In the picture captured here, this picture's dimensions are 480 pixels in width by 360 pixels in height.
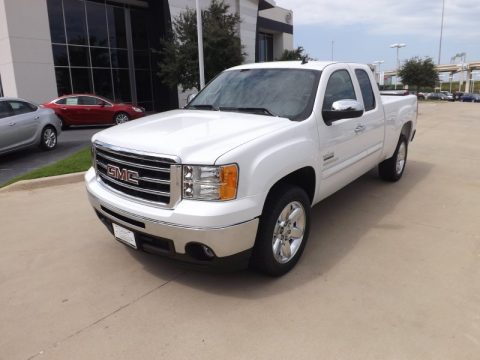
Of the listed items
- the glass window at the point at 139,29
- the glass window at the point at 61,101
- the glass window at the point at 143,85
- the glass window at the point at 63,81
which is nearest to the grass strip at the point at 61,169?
the glass window at the point at 61,101

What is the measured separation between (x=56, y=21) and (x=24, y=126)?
15047 millimetres

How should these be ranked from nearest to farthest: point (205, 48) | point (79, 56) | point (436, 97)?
point (205, 48), point (79, 56), point (436, 97)

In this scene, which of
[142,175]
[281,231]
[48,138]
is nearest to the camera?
[142,175]

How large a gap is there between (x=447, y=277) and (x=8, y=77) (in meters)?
22.0

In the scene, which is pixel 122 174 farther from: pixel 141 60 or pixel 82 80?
Result: pixel 141 60

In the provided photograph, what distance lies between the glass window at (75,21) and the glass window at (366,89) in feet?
71.0

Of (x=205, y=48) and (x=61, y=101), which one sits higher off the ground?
(x=205, y=48)

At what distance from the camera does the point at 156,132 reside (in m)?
3.41

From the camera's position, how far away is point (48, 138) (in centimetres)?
1068

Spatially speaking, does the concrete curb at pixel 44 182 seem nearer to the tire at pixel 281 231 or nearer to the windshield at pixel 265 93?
the windshield at pixel 265 93

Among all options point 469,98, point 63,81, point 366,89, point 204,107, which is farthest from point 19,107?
point 469,98

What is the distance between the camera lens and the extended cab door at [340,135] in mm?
4016

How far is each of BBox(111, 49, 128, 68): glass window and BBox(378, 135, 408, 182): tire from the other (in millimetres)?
22798

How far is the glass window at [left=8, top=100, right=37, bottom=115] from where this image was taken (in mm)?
9586
